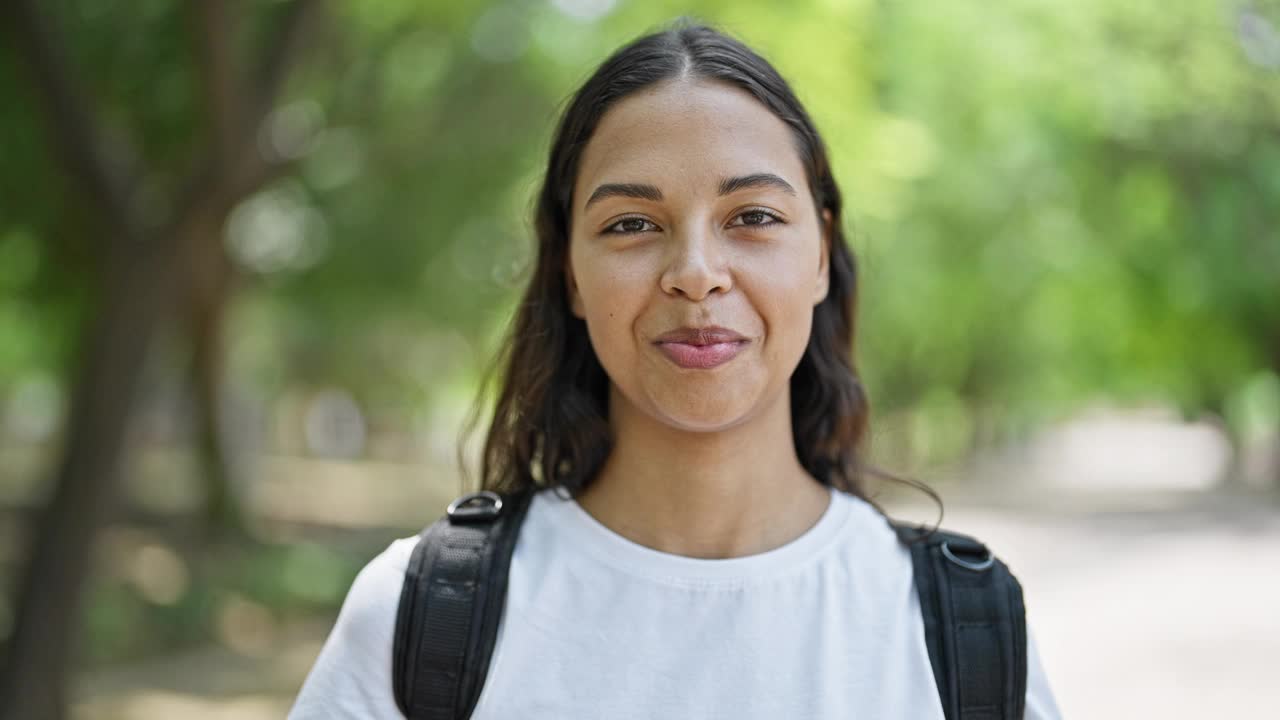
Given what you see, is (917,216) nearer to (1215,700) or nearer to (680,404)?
(1215,700)

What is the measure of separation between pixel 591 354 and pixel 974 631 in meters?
0.80

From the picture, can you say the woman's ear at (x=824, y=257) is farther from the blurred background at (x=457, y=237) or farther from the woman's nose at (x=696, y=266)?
the blurred background at (x=457, y=237)

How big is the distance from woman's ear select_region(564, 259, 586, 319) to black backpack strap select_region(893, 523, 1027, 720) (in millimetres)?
686

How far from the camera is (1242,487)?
27.9 m

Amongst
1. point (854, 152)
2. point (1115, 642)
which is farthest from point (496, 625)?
point (1115, 642)

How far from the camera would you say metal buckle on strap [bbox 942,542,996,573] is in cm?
187

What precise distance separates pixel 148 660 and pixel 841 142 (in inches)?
295

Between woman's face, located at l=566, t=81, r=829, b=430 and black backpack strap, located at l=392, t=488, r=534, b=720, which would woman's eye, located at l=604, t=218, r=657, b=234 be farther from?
black backpack strap, located at l=392, t=488, r=534, b=720

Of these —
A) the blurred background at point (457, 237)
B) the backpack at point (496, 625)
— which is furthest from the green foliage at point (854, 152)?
the backpack at point (496, 625)

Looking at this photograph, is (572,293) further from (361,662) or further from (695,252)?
(361,662)

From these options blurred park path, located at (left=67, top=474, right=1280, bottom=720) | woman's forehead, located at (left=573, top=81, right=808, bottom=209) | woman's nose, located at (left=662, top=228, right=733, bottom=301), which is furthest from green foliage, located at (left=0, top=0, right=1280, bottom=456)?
blurred park path, located at (left=67, top=474, right=1280, bottom=720)

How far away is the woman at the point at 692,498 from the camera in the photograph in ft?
5.86

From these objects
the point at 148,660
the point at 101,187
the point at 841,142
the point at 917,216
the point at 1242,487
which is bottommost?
the point at 148,660

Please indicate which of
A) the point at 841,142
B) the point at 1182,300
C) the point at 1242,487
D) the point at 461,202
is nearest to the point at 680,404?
the point at 841,142
